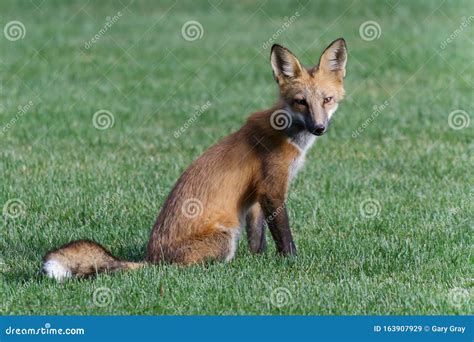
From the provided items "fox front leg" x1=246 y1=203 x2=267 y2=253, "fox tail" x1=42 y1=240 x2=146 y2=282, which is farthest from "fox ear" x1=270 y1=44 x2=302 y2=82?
"fox tail" x1=42 y1=240 x2=146 y2=282

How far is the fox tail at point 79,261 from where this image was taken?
6.97 meters

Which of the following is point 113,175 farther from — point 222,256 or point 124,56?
point 124,56

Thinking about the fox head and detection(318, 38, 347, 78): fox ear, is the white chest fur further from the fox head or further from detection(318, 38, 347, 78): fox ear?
detection(318, 38, 347, 78): fox ear

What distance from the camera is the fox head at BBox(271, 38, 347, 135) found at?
736cm

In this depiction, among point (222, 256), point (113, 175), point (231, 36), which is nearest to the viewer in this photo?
point (222, 256)

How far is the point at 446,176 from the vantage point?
1073cm

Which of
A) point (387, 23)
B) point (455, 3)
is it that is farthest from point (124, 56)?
point (455, 3)

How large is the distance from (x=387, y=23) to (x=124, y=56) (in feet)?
20.8

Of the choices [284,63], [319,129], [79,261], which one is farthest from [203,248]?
[284,63]

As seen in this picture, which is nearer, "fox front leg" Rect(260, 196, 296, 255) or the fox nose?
the fox nose

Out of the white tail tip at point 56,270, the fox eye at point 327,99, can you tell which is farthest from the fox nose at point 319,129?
the white tail tip at point 56,270

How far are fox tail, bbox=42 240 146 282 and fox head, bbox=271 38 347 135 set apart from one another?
6.09ft

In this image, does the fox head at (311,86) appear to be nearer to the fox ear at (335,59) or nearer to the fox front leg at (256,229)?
the fox ear at (335,59)

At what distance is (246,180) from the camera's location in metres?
7.52
